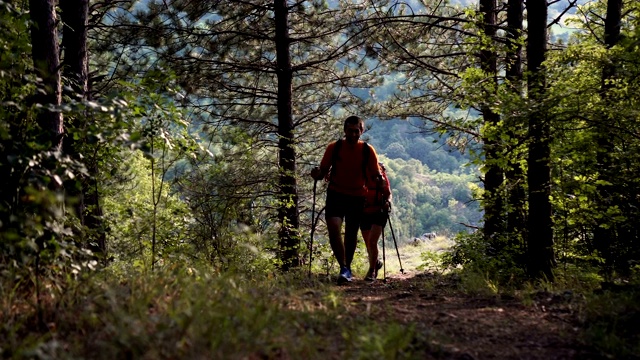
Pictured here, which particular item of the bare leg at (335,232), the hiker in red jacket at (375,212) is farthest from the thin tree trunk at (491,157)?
the bare leg at (335,232)

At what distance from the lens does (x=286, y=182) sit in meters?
10.2

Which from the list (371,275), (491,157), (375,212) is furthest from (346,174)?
(491,157)

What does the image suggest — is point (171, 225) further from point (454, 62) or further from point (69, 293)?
point (454, 62)

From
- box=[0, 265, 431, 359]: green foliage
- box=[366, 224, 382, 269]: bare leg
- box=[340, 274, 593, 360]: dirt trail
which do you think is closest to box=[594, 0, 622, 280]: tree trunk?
box=[340, 274, 593, 360]: dirt trail

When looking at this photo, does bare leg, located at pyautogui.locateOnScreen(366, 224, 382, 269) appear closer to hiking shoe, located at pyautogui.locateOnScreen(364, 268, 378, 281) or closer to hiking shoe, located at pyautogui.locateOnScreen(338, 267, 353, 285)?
hiking shoe, located at pyautogui.locateOnScreen(364, 268, 378, 281)

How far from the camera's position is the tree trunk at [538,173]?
5855 mm

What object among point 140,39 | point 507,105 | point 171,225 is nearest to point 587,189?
point 507,105

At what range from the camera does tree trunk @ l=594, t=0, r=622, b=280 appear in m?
5.47

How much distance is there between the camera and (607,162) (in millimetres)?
6305

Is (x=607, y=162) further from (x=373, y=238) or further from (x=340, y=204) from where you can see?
(x=340, y=204)

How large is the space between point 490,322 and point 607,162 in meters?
3.65

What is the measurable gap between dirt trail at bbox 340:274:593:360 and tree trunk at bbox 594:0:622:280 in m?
2.10

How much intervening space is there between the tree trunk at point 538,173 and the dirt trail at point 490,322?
5.73ft

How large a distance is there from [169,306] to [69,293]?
0.72 metres
